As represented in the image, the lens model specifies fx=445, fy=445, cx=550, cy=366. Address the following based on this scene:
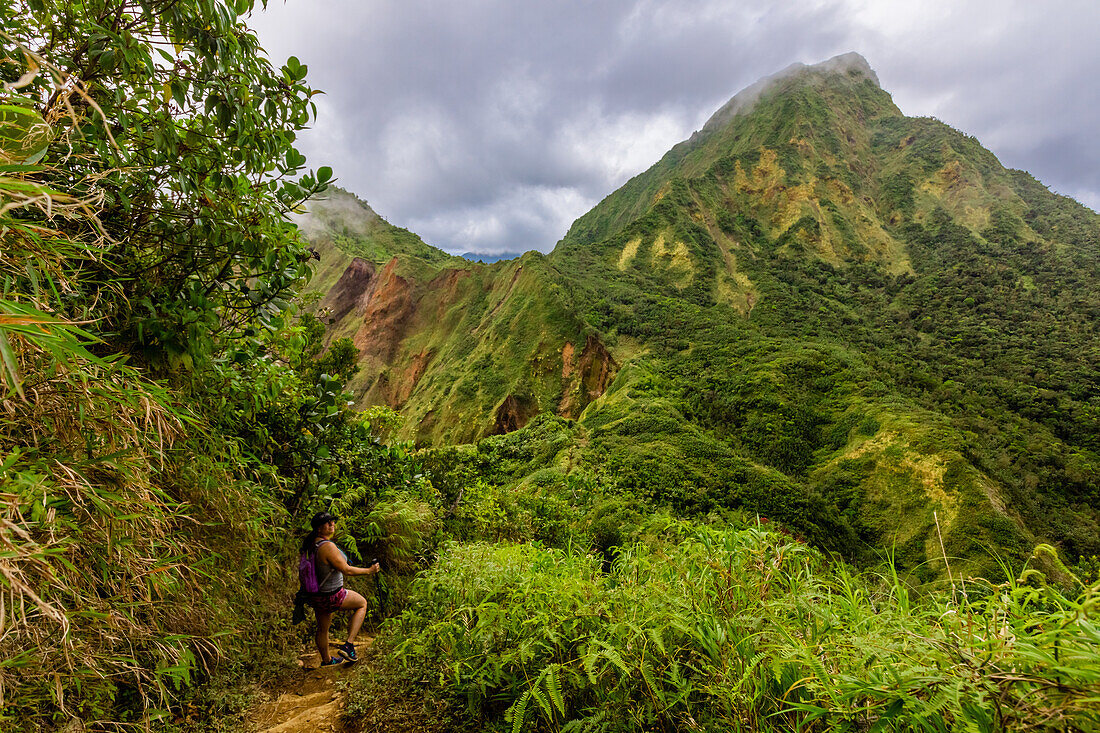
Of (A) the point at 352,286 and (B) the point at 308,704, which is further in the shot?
(A) the point at 352,286

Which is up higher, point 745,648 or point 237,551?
point 237,551

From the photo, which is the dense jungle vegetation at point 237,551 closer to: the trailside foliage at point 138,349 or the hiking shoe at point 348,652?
the trailside foliage at point 138,349

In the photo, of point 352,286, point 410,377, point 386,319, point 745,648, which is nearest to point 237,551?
point 745,648

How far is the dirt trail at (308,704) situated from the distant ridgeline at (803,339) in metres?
3.57

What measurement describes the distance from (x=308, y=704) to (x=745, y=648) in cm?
311

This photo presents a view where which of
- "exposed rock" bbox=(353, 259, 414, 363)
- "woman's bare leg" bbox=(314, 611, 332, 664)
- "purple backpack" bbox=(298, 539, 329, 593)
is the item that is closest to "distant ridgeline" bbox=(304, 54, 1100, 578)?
"exposed rock" bbox=(353, 259, 414, 363)

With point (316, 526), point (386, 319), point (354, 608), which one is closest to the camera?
point (316, 526)

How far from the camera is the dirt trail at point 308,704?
2.89m

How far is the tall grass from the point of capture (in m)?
1.26

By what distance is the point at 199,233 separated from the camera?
2596 mm

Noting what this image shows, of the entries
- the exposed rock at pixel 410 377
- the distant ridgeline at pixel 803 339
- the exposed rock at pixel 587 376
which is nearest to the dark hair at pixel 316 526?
the distant ridgeline at pixel 803 339

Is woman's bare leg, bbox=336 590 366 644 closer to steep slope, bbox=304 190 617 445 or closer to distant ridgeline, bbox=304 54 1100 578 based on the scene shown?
distant ridgeline, bbox=304 54 1100 578

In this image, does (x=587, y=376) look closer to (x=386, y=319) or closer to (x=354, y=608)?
(x=354, y=608)

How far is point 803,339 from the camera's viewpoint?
4153 centimetres
